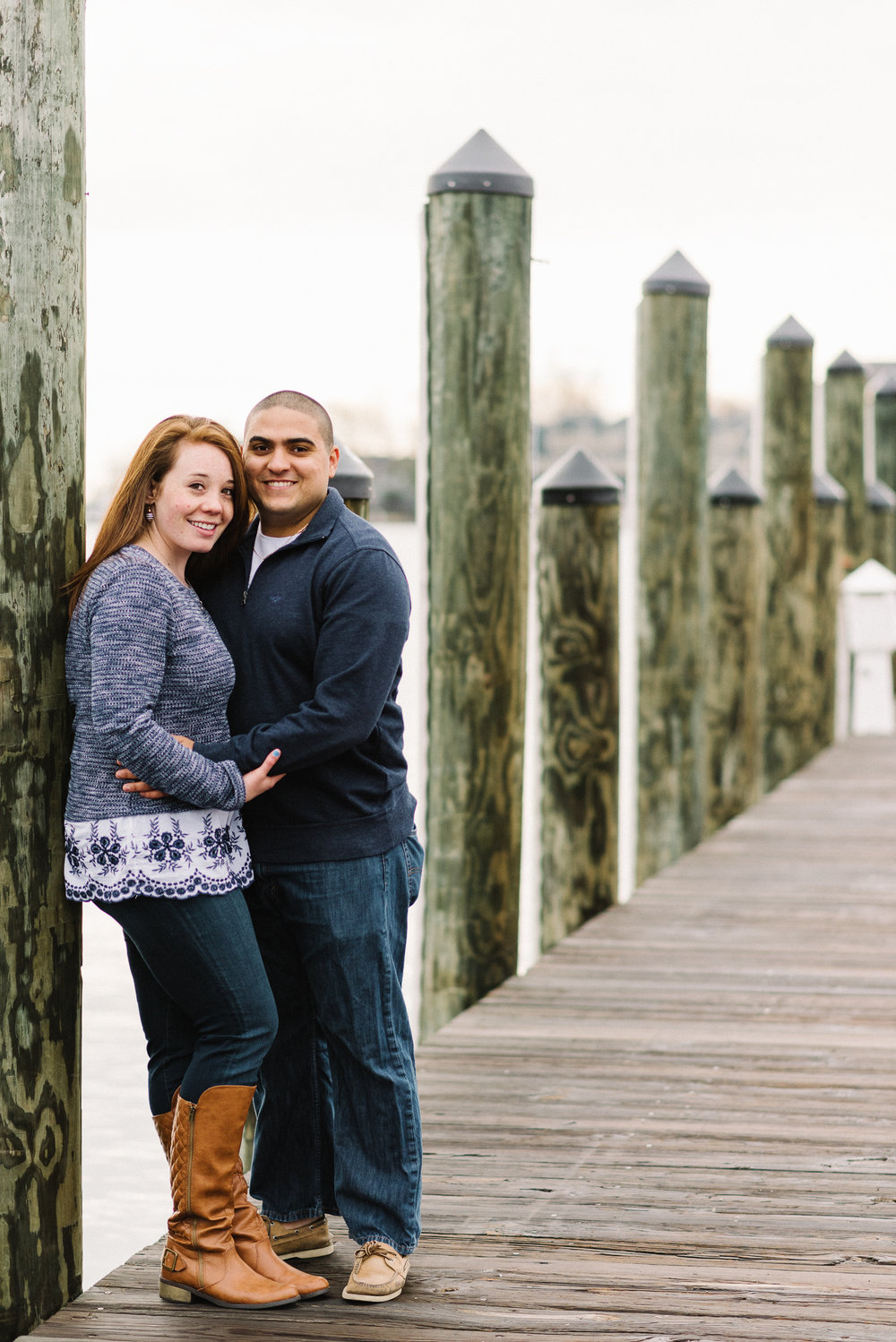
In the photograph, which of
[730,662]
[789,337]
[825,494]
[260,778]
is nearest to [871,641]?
[825,494]

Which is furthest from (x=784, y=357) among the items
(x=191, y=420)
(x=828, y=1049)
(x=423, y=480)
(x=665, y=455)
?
(x=191, y=420)

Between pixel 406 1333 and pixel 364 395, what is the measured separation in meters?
12.8

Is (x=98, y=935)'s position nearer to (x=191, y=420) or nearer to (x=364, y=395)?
(x=364, y=395)

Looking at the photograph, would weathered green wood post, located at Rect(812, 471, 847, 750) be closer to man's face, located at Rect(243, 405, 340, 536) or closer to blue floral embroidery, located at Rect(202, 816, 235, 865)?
man's face, located at Rect(243, 405, 340, 536)

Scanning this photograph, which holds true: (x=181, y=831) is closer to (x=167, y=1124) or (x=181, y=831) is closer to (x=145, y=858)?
(x=145, y=858)

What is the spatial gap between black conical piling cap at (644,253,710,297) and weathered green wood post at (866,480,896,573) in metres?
6.28

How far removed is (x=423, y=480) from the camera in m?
4.66

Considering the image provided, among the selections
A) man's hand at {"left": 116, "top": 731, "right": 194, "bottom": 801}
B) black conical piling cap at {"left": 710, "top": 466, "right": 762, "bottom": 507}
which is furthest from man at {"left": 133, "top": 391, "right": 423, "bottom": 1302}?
black conical piling cap at {"left": 710, "top": 466, "right": 762, "bottom": 507}

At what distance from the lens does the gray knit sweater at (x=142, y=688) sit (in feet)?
8.23

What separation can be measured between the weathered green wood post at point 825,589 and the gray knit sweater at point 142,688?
323 inches

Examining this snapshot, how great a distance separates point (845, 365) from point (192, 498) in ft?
32.9

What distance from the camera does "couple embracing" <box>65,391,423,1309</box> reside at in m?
2.57

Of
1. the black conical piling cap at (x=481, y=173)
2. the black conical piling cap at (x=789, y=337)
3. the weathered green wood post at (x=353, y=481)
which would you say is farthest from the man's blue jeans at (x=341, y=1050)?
the black conical piling cap at (x=789, y=337)

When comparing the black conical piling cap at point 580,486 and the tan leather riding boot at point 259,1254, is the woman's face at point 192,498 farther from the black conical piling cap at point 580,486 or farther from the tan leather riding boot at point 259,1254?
the black conical piling cap at point 580,486
